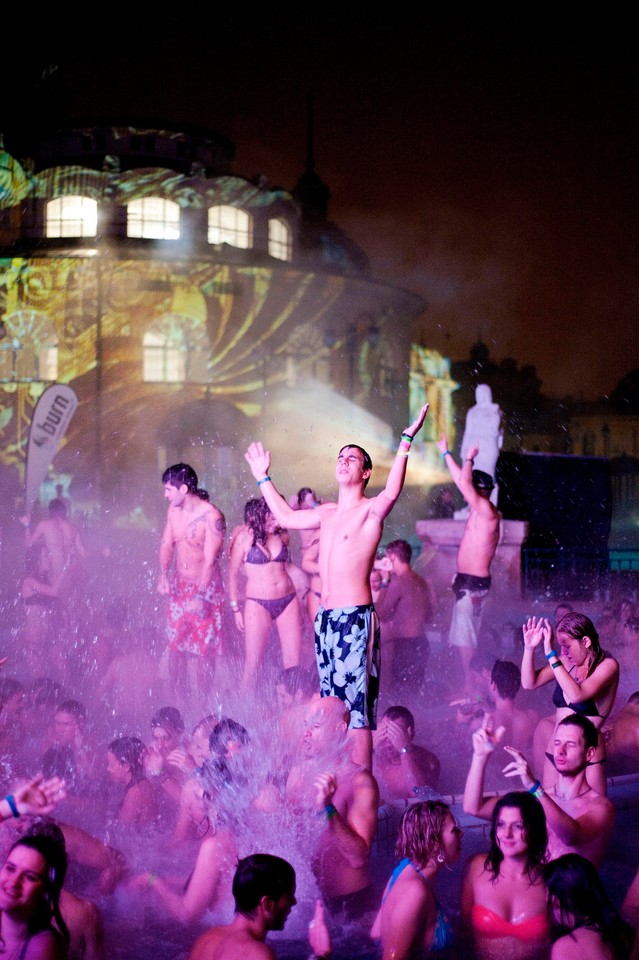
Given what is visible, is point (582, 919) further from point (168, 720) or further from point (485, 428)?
point (485, 428)

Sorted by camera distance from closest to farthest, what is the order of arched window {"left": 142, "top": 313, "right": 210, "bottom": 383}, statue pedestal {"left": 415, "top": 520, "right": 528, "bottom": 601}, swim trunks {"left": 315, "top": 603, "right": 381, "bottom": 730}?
swim trunks {"left": 315, "top": 603, "right": 381, "bottom": 730}
statue pedestal {"left": 415, "top": 520, "right": 528, "bottom": 601}
arched window {"left": 142, "top": 313, "right": 210, "bottom": 383}

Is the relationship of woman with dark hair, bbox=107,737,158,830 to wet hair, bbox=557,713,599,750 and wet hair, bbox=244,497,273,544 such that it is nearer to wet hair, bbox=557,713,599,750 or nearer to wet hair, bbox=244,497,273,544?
wet hair, bbox=557,713,599,750

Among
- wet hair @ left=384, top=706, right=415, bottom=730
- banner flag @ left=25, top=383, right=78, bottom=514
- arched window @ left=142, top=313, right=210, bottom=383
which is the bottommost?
wet hair @ left=384, top=706, right=415, bottom=730

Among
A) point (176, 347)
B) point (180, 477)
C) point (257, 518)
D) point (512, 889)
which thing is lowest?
point (512, 889)

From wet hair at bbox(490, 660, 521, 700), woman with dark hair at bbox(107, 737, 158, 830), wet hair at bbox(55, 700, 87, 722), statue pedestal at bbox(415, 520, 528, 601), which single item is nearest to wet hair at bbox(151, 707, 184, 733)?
woman with dark hair at bbox(107, 737, 158, 830)

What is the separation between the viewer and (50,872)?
Result: 3092 mm

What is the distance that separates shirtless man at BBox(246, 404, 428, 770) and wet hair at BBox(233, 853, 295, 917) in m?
1.50

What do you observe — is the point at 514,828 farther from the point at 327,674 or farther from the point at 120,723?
the point at 120,723

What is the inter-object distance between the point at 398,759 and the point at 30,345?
83.4ft

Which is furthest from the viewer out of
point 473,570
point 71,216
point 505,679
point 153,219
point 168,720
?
point 153,219

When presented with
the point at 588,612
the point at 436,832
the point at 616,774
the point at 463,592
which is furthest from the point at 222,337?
the point at 436,832

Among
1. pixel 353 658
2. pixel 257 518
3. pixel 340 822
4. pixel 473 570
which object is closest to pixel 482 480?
pixel 473 570

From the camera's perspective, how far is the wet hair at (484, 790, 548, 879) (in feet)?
11.6

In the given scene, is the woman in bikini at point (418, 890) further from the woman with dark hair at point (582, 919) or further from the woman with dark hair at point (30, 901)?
the woman with dark hair at point (30, 901)
